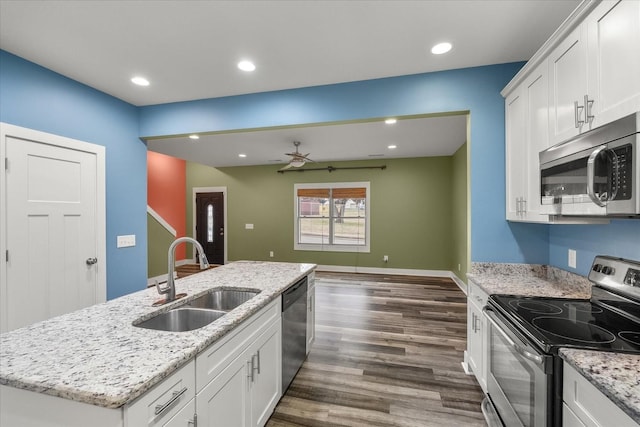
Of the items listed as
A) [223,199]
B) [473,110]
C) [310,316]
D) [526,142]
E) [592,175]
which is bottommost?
[310,316]

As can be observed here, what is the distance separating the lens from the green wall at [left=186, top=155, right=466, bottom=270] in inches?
244

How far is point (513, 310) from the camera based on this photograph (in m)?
1.55

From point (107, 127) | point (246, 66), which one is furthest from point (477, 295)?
point (107, 127)

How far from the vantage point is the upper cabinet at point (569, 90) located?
1222 mm

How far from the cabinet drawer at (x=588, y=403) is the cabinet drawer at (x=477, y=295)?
2.98 ft

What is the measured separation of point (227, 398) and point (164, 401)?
0.47 m

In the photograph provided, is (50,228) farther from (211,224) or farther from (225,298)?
(211,224)

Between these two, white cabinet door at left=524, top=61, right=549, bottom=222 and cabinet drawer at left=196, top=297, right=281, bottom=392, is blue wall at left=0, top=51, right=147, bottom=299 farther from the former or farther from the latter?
white cabinet door at left=524, top=61, right=549, bottom=222

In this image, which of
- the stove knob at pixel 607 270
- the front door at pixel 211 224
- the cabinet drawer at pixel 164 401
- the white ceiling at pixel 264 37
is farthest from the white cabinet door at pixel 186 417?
the front door at pixel 211 224

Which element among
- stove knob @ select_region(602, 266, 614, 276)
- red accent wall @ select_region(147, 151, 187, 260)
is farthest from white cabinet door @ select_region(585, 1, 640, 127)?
red accent wall @ select_region(147, 151, 187, 260)

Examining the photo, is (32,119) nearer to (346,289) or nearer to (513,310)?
(513,310)

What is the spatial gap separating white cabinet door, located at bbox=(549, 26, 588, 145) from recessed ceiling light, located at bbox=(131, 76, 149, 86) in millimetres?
3351

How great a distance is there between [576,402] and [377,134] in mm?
4009

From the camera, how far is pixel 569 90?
159 centimetres
